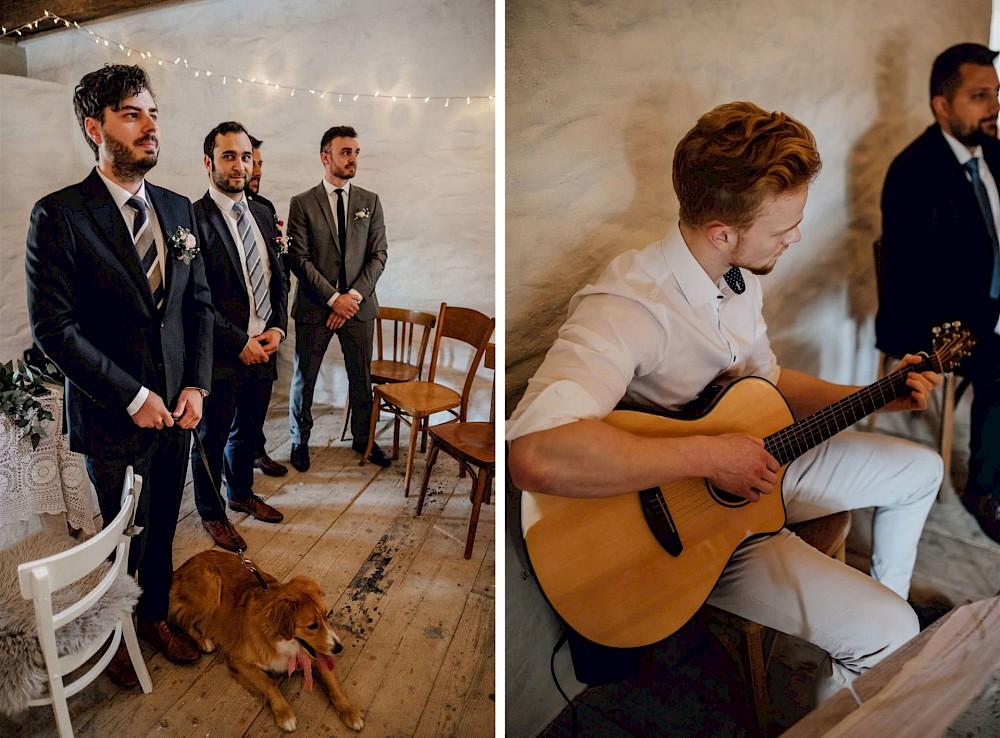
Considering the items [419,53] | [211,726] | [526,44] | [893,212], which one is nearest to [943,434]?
[893,212]

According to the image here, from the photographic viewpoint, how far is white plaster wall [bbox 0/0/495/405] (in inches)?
50.2

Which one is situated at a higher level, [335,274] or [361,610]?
[335,274]

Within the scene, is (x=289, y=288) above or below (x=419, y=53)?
below

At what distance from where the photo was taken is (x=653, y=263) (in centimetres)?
126

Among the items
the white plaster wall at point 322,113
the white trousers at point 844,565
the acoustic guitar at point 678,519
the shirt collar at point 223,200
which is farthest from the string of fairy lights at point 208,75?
the white trousers at point 844,565

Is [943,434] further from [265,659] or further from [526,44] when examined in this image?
[265,659]

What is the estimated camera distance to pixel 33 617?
53.7 inches

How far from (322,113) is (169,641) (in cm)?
117

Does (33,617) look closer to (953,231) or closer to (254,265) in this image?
(254,265)

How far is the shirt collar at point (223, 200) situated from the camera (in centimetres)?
130

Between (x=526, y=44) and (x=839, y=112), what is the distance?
2.06 feet

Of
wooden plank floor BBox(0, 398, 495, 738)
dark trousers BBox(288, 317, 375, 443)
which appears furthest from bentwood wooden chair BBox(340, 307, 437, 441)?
wooden plank floor BBox(0, 398, 495, 738)

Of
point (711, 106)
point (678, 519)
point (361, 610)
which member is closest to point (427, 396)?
point (361, 610)

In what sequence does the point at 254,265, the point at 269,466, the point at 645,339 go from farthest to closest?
1. the point at 269,466
2. the point at 254,265
3. the point at 645,339
